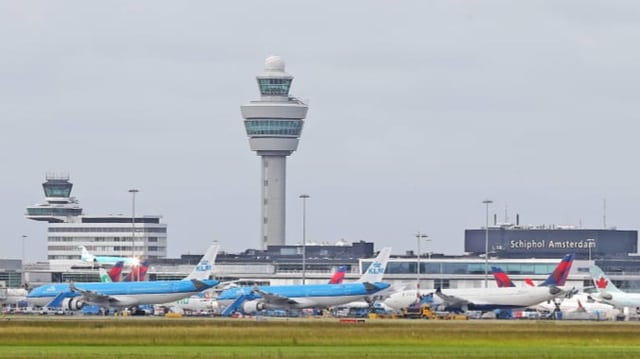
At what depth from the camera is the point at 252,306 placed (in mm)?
187500

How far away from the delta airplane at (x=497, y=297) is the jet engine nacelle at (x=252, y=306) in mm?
16147

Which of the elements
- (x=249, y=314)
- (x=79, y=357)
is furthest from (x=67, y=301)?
(x=79, y=357)

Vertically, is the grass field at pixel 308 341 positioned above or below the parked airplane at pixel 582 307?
below

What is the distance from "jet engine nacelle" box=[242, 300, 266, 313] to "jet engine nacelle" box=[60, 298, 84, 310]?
17.2 meters

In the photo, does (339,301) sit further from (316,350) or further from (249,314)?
(316,350)

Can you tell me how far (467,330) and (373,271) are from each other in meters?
68.2

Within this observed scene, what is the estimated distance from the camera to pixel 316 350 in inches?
3684

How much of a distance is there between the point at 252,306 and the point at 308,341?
273 feet

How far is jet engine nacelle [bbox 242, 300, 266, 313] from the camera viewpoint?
18688 centimetres

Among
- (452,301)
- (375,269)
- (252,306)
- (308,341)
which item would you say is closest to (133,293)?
(252,306)

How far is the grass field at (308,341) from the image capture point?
8931cm

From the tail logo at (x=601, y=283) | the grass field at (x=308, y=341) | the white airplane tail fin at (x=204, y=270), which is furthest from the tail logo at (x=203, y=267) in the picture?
the grass field at (x=308, y=341)

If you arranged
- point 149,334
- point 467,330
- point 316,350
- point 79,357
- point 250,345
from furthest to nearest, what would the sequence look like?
point 467,330, point 149,334, point 250,345, point 316,350, point 79,357

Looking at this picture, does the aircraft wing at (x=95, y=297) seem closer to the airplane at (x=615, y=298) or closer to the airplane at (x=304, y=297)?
the airplane at (x=304, y=297)
